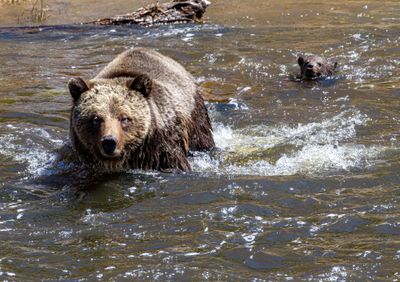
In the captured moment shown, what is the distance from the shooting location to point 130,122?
7871 millimetres

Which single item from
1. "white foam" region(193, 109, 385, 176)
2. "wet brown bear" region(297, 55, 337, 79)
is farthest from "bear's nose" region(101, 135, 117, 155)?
"wet brown bear" region(297, 55, 337, 79)

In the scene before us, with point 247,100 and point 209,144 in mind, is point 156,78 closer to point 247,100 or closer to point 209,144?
point 209,144

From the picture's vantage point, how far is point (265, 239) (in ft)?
20.6

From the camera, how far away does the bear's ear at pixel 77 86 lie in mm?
7959

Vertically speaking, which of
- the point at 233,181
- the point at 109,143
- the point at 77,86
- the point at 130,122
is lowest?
the point at 233,181

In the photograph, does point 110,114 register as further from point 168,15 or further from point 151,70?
point 168,15

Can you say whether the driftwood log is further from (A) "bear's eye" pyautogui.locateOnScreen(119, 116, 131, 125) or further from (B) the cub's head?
(A) "bear's eye" pyautogui.locateOnScreen(119, 116, 131, 125)

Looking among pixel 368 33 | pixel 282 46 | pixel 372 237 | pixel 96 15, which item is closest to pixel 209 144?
pixel 372 237

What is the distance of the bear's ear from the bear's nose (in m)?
0.76

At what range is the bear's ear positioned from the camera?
796 cm

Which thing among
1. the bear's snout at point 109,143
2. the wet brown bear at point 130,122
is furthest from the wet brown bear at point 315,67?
the bear's snout at point 109,143

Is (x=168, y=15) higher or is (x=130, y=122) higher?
(x=168, y=15)

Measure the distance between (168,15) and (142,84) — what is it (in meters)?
8.78

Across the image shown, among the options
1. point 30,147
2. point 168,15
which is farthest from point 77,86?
point 168,15
